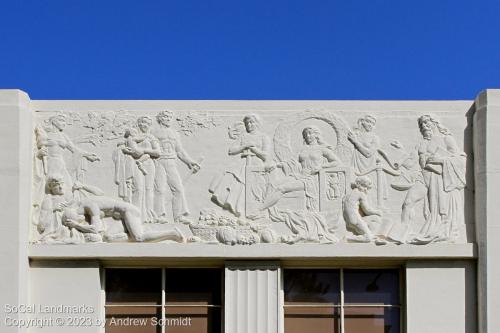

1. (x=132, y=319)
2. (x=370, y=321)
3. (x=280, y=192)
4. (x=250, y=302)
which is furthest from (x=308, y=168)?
(x=132, y=319)

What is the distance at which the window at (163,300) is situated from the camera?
55.1ft

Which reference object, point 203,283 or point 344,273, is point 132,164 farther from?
point 344,273

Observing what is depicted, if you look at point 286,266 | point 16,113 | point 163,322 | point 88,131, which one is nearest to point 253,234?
point 286,266

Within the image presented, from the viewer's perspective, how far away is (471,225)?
1659 centimetres

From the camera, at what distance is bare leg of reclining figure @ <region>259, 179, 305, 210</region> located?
16.7m

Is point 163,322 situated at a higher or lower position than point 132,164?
lower

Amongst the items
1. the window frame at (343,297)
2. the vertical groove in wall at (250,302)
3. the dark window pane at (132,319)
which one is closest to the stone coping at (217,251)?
the vertical groove in wall at (250,302)

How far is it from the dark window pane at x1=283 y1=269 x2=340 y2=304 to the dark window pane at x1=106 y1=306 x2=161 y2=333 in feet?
7.62

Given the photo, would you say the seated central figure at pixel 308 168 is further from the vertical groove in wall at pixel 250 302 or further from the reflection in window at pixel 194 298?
the reflection in window at pixel 194 298

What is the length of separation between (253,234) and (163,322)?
2188 mm

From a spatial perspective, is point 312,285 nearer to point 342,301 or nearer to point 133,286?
point 342,301

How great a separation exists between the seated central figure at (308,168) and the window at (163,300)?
1.77m

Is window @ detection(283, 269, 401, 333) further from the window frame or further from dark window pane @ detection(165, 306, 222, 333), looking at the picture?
dark window pane @ detection(165, 306, 222, 333)

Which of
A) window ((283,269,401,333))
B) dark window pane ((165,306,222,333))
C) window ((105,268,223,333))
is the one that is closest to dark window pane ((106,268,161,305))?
window ((105,268,223,333))
